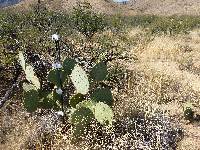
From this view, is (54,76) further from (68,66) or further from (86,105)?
(86,105)

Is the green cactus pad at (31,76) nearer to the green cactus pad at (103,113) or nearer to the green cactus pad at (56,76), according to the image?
the green cactus pad at (56,76)

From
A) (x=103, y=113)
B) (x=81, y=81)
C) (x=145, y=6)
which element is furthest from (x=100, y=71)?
(x=145, y=6)

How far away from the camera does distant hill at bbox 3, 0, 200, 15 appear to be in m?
56.6

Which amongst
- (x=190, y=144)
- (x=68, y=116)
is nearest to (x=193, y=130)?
(x=190, y=144)

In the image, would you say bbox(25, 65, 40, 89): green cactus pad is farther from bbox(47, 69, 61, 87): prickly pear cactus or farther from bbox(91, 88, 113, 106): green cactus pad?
bbox(91, 88, 113, 106): green cactus pad

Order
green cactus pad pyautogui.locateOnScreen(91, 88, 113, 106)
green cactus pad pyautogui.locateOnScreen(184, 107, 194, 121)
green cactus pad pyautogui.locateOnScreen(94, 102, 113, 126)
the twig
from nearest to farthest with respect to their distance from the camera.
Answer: green cactus pad pyautogui.locateOnScreen(94, 102, 113, 126) < green cactus pad pyautogui.locateOnScreen(91, 88, 113, 106) < the twig < green cactus pad pyautogui.locateOnScreen(184, 107, 194, 121)

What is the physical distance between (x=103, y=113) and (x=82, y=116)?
0.71 feet

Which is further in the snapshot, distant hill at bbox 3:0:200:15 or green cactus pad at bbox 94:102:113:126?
distant hill at bbox 3:0:200:15

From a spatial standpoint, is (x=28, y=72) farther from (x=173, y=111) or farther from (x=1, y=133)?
(x=173, y=111)

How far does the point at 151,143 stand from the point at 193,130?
73 centimetres

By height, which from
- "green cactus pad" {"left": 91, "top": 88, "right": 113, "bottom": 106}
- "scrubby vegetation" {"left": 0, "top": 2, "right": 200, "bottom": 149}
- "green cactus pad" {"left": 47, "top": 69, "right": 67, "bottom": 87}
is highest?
"green cactus pad" {"left": 47, "top": 69, "right": 67, "bottom": 87}

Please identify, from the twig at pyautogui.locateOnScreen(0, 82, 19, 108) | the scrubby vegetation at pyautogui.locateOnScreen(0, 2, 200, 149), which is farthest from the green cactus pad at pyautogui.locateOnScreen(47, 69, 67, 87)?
the twig at pyautogui.locateOnScreen(0, 82, 19, 108)

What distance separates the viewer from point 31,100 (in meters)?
4.40

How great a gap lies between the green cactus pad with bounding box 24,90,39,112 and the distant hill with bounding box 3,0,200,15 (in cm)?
5120
